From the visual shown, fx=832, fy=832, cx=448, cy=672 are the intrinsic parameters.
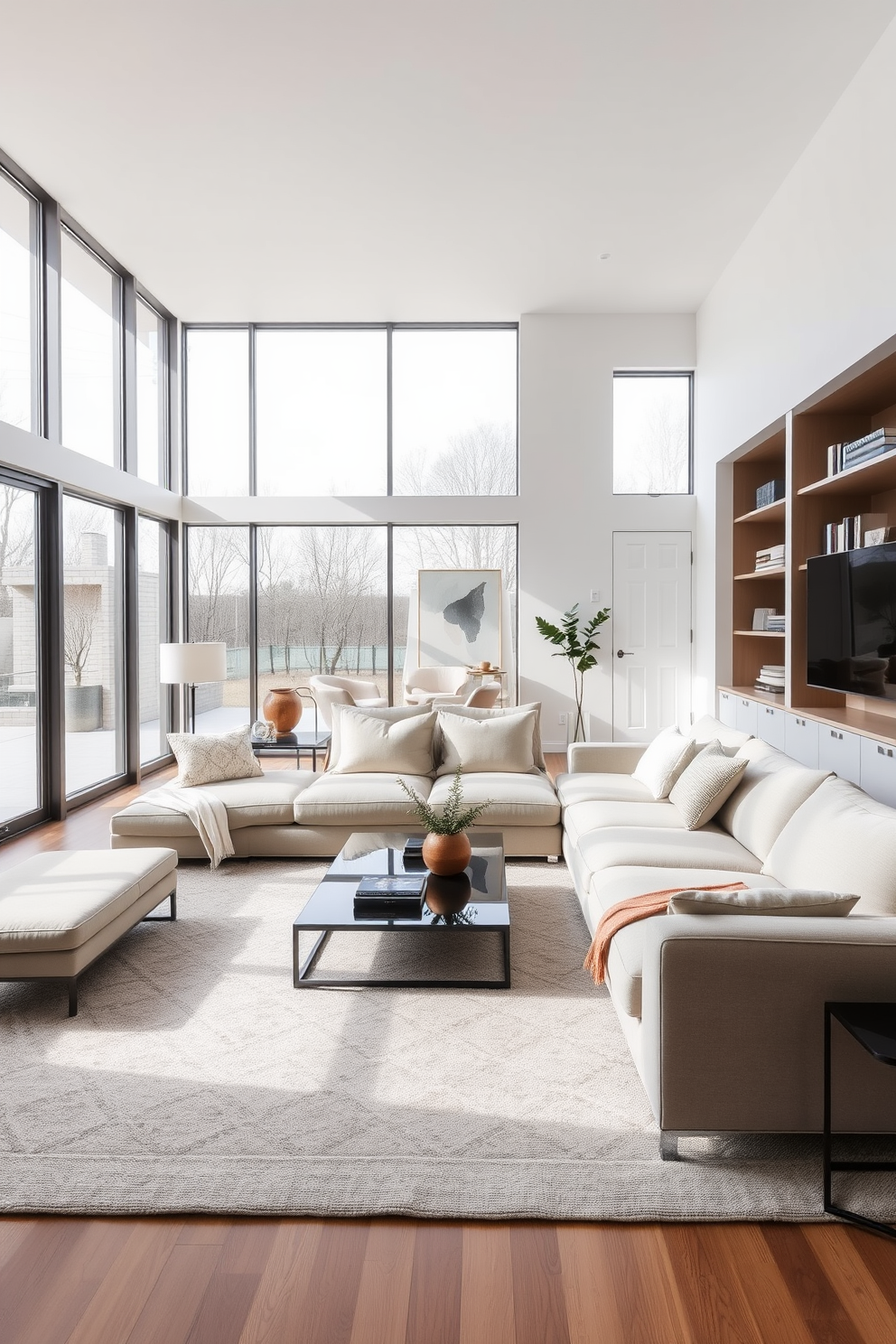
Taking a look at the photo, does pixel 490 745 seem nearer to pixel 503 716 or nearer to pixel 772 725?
pixel 503 716

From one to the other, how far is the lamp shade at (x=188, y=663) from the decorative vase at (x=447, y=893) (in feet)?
8.55

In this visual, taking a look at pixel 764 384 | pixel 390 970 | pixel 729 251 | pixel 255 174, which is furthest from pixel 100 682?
pixel 729 251

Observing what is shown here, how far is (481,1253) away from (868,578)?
326cm

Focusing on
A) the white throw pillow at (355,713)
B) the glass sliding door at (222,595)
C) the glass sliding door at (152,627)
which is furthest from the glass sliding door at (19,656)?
the glass sliding door at (222,595)

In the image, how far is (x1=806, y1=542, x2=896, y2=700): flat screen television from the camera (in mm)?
3701

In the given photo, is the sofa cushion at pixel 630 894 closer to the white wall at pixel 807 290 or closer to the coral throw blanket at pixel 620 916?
the coral throw blanket at pixel 620 916

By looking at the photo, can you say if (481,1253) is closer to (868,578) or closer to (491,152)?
(868,578)

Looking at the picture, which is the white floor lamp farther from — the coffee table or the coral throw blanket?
the coral throw blanket

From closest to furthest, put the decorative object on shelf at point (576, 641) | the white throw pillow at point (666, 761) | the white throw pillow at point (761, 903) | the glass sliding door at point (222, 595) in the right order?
the white throw pillow at point (761, 903) < the white throw pillow at point (666, 761) < the decorative object on shelf at point (576, 641) < the glass sliding door at point (222, 595)

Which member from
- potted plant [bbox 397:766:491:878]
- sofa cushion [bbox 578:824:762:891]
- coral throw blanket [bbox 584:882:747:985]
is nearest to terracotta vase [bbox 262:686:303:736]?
potted plant [bbox 397:766:491:878]

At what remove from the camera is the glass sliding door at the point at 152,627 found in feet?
23.1

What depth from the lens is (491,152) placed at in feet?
15.8

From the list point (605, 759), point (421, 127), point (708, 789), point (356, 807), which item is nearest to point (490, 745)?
point (605, 759)

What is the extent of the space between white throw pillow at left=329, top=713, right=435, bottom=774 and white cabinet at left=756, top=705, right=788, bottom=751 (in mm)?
2053
